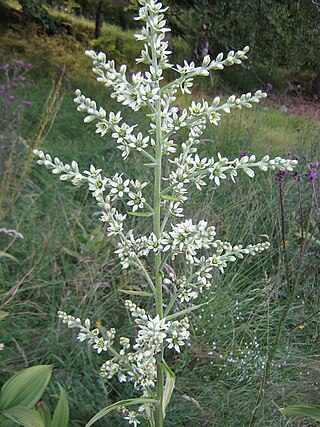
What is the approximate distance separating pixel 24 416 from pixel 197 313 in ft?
4.44

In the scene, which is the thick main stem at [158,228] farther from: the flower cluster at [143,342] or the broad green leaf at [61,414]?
the broad green leaf at [61,414]

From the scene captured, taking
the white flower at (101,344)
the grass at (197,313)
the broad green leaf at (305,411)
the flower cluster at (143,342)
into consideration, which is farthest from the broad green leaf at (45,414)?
the broad green leaf at (305,411)

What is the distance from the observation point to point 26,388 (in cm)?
209

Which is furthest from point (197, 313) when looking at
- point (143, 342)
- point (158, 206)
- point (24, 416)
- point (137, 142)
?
point (137, 142)

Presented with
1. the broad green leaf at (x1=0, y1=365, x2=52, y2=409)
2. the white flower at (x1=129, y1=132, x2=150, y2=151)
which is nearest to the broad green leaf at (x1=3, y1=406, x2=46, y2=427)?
the broad green leaf at (x1=0, y1=365, x2=52, y2=409)

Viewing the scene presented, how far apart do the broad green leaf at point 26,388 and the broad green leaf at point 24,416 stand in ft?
0.26

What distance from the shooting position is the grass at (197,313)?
2.45m

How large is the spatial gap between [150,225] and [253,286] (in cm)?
79

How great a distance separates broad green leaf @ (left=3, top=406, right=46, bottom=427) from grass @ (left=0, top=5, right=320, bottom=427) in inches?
17.0

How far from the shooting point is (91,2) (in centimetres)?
1363

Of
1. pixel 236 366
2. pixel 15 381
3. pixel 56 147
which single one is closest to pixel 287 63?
pixel 56 147

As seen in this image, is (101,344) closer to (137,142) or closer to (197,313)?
(137,142)

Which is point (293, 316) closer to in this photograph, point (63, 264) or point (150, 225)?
point (150, 225)

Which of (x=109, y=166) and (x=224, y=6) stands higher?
(x=224, y=6)
